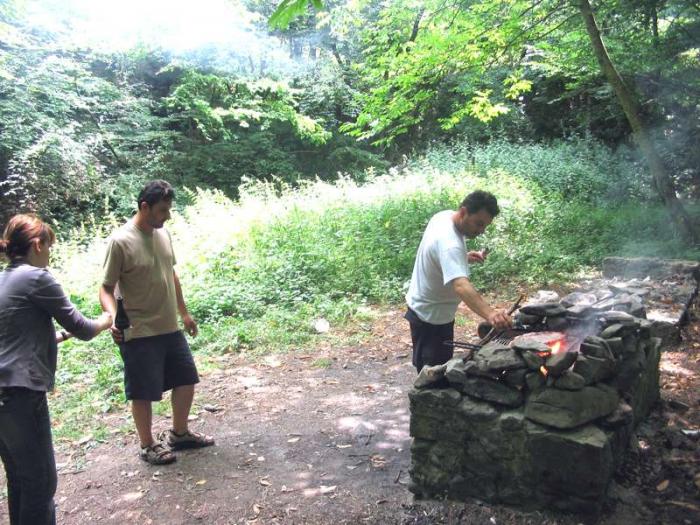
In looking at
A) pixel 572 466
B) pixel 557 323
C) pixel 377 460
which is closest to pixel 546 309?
pixel 557 323

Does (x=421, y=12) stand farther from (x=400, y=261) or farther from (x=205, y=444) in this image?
(x=205, y=444)

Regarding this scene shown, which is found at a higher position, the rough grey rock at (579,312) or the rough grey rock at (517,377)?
the rough grey rock at (579,312)

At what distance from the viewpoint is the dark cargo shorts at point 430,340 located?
3.44 meters

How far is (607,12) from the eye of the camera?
7.61 meters

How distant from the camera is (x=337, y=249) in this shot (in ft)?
28.2

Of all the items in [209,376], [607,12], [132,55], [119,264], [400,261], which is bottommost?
[209,376]

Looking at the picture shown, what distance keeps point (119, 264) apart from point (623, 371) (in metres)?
3.32

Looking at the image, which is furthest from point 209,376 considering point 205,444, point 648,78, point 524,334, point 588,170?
point 588,170

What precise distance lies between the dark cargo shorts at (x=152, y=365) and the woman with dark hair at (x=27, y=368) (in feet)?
2.68

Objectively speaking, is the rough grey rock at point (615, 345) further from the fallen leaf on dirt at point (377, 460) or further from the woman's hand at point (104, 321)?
the woman's hand at point (104, 321)

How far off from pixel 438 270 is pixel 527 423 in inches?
41.8

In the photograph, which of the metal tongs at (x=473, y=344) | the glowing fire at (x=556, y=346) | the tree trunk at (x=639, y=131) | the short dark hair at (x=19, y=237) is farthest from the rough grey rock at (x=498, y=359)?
the tree trunk at (x=639, y=131)

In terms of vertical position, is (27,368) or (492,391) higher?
(27,368)

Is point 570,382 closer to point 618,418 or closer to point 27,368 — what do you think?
point 618,418
